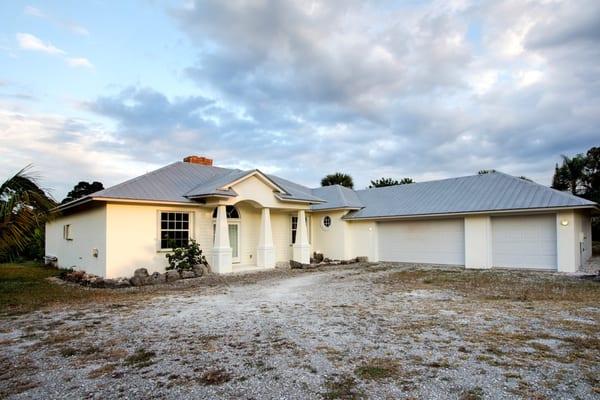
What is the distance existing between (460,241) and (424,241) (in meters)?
1.81

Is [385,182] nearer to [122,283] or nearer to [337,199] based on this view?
[337,199]

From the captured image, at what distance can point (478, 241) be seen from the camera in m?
16.4

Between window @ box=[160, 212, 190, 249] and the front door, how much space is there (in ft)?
7.53

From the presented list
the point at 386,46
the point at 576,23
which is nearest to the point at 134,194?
the point at 386,46

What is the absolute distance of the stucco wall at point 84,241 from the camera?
13836 mm

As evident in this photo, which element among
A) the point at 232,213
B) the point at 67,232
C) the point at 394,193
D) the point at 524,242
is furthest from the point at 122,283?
the point at 524,242

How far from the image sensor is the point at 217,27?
1182cm

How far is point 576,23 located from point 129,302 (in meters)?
14.9

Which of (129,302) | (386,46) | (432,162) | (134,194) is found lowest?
(129,302)

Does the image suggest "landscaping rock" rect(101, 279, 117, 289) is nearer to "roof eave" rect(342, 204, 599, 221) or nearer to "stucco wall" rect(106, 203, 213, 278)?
"stucco wall" rect(106, 203, 213, 278)

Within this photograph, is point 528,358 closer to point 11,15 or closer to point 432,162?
point 11,15

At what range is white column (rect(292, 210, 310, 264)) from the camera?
61.9 ft

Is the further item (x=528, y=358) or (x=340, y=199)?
(x=340, y=199)

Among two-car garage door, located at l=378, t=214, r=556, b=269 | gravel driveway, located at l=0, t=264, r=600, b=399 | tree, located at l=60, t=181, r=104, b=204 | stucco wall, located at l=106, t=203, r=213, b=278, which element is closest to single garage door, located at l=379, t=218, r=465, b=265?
two-car garage door, located at l=378, t=214, r=556, b=269
